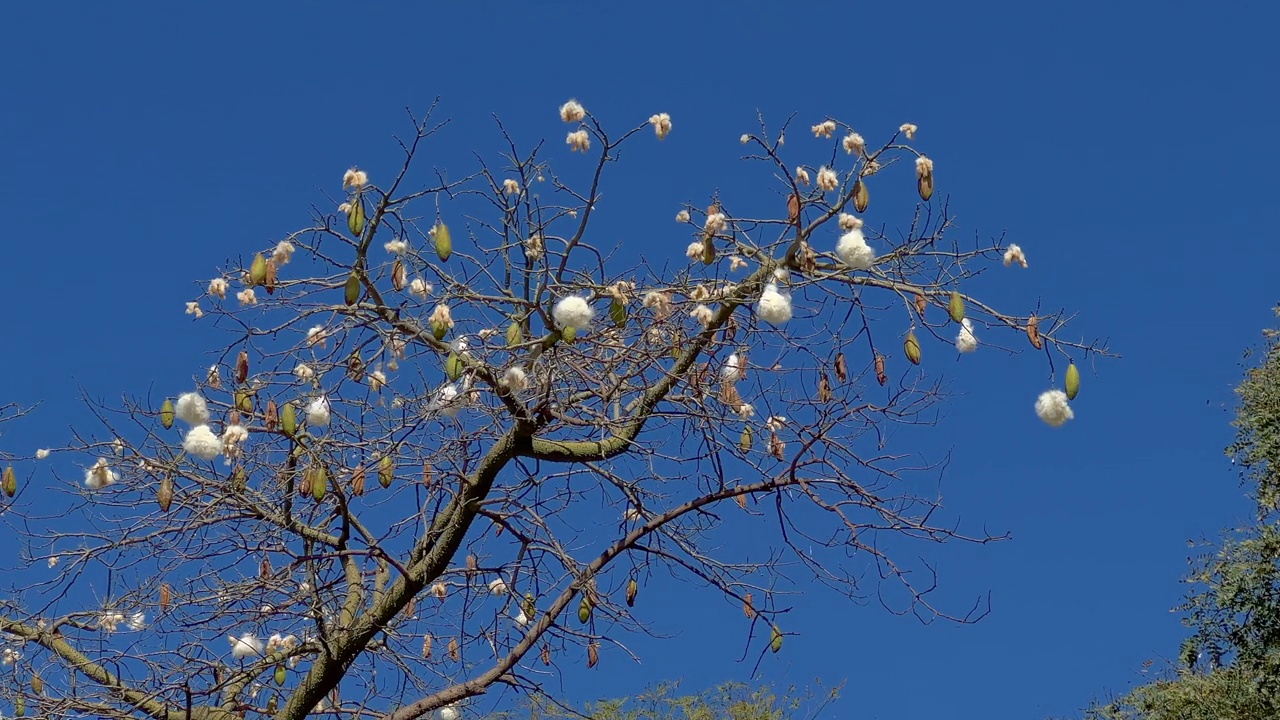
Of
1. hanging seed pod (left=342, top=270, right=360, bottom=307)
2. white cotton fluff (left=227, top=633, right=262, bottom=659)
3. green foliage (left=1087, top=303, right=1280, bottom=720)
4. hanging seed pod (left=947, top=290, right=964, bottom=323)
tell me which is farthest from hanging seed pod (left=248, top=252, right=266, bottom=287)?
green foliage (left=1087, top=303, right=1280, bottom=720)

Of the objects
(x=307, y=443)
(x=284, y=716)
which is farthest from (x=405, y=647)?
(x=307, y=443)

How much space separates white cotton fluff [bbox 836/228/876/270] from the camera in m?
4.93

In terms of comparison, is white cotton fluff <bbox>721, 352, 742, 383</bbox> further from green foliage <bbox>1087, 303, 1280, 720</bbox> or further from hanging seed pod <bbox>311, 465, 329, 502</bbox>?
green foliage <bbox>1087, 303, 1280, 720</bbox>

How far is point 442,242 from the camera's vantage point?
491cm

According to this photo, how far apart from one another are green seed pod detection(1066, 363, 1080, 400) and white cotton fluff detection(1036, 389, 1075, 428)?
0.04m

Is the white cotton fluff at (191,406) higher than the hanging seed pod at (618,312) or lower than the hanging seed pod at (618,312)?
higher

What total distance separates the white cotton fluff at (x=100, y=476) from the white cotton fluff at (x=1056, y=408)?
3.54 m

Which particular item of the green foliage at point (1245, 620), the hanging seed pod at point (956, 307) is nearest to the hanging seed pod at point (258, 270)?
the hanging seed pod at point (956, 307)

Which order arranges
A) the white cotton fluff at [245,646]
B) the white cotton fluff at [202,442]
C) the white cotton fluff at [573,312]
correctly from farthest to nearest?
the white cotton fluff at [245,646], the white cotton fluff at [202,442], the white cotton fluff at [573,312]

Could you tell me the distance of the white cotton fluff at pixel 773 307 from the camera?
485 centimetres

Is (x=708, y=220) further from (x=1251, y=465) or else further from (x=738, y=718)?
(x=738, y=718)

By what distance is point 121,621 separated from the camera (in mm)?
5820

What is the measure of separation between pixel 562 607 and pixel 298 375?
4.27 feet

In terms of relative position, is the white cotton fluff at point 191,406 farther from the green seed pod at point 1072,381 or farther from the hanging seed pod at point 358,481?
the green seed pod at point 1072,381
